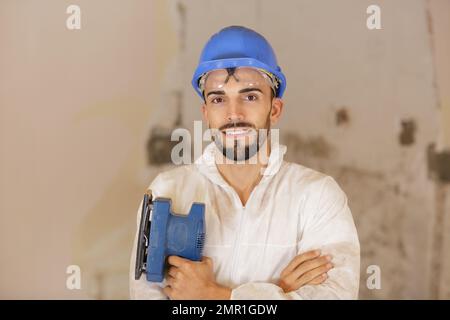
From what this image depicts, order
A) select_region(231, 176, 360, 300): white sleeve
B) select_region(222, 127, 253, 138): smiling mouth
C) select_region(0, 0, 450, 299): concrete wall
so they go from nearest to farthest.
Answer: select_region(231, 176, 360, 300): white sleeve → select_region(222, 127, 253, 138): smiling mouth → select_region(0, 0, 450, 299): concrete wall

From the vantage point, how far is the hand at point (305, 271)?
4.72ft

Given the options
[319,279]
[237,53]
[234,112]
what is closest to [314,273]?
[319,279]

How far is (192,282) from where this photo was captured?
1.46 metres

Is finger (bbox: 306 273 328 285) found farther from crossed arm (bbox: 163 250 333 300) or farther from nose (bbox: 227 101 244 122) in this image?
nose (bbox: 227 101 244 122)

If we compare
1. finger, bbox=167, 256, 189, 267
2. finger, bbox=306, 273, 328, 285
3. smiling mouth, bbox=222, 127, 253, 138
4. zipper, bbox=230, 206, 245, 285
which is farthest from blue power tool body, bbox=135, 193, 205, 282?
finger, bbox=306, 273, 328, 285

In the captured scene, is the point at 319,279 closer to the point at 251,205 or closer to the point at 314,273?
the point at 314,273

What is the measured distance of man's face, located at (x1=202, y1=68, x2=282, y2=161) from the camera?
150cm

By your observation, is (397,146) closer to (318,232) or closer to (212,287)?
(318,232)

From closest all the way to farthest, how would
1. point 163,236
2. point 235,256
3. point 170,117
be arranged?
point 163,236
point 235,256
point 170,117

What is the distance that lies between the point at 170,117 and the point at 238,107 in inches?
15.4

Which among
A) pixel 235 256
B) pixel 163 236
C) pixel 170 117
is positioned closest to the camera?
pixel 163 236

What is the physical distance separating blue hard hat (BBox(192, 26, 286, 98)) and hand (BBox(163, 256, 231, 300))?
0.58 meters
